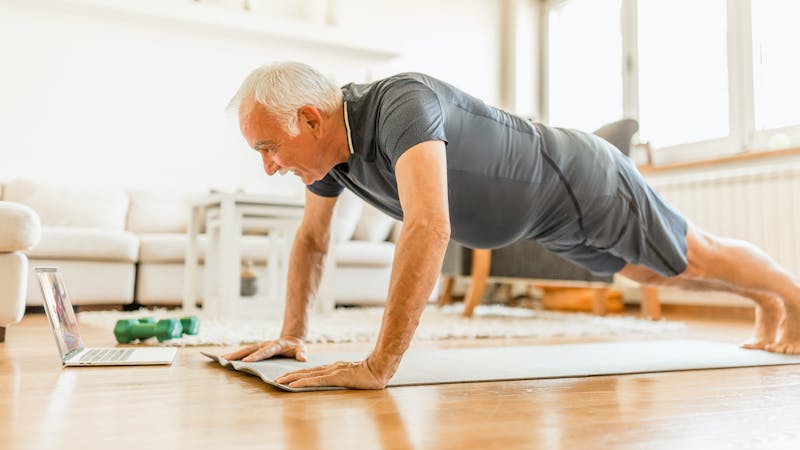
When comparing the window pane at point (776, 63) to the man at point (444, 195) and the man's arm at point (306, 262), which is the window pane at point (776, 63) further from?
the man's arm at point (306, 262)

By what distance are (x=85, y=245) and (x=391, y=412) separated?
2979 mm

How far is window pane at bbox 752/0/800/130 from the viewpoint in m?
3.87

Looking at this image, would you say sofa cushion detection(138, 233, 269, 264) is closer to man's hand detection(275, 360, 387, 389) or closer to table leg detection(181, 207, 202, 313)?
table leg detection(181, 207, 202, 313)

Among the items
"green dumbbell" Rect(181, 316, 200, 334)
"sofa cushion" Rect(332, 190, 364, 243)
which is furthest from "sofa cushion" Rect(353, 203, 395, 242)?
"green dumbbell" Rect(181, 316, 200, 334)

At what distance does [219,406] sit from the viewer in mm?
Result: 1071

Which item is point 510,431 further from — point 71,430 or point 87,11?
point 87,11

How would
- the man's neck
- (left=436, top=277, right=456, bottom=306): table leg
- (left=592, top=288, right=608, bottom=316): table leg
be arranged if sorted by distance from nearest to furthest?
the man's neck → (left=592, top=288, right=608, bottom=316): table leg → (left=436, top=277, right=456, bottom=306): table leg

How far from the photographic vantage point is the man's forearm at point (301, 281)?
5.30 feet

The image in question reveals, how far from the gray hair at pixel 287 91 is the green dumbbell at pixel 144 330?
93 cm

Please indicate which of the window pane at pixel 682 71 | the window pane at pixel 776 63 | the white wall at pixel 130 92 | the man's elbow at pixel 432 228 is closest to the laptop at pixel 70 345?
the man's elbow at pixel 432 228

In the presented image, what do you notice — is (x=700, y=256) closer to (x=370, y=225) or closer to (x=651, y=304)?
(x=651, y=304)

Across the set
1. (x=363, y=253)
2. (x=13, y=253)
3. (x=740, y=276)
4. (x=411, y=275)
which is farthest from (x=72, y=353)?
(x=363, y=253)

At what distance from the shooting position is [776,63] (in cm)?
396

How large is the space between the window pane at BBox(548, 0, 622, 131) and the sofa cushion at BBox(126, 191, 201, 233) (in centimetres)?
303
